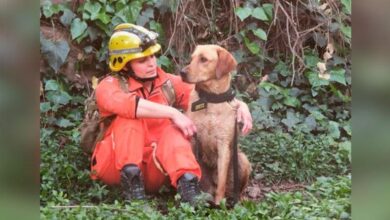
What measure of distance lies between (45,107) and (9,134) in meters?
0.30

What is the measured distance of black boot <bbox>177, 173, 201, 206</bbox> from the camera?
6.14m

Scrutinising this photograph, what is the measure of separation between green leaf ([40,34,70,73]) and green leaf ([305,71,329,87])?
168cm

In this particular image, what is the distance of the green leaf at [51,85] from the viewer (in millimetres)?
6188

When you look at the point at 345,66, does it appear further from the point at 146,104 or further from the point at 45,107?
the point at 45,107

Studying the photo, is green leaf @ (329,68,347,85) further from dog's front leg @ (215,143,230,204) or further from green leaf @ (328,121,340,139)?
dog's front leg @ (215,143,230,204)

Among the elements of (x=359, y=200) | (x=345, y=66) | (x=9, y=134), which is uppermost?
(x=345, y=66)

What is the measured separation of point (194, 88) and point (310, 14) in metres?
0.95

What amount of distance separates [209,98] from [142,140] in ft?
1.77

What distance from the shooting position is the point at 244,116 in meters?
6.20

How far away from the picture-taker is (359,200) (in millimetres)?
6203

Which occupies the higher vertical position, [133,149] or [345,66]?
[345,66]

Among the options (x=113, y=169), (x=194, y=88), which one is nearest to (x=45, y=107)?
(x=113, y=169)

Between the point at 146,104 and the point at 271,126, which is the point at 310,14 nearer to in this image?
the point at 271,126

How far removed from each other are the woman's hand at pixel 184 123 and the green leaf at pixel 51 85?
83cm
